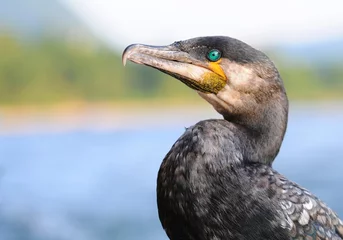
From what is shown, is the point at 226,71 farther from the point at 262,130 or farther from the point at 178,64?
the point at 262,130

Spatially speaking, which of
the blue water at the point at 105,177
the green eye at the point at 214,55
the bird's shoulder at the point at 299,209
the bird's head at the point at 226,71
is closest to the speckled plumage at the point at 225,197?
the bird's shoulder at the point at 299,209

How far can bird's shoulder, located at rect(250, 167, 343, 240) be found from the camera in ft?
13.2

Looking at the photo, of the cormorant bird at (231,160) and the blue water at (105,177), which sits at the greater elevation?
the blue water at (105,177)

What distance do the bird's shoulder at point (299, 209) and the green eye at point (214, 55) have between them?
2.02ft

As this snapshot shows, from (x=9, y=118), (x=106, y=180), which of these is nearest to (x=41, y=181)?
(x=106, y=180)

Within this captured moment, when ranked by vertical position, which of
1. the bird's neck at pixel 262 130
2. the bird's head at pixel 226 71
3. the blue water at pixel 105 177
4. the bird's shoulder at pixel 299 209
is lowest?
the bird's shoulder at pixel 299 209

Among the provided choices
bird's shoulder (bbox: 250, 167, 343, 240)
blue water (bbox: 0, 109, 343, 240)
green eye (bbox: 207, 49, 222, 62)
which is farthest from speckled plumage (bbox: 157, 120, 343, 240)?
blue water (bbox: 0, 109, 343, 240)

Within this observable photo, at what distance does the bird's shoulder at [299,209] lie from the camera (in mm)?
4023

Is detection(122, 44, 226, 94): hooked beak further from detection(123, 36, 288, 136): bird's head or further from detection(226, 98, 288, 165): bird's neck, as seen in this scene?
detection(226, 98, 288, 165): bird's neck

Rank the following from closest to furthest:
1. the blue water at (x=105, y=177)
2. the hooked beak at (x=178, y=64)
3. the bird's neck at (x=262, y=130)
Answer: the hooked beak at (x=178, y=64) → the bird's neck at (x=262, y=130) → the blue water at (x=105, y=177)

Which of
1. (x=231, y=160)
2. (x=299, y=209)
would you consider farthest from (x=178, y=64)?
(x=299, y=209)

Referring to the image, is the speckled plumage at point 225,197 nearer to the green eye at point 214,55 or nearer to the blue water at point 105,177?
the green eye at point 214,55

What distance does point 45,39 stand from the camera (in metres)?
25.1

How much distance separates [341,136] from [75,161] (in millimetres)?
8064
